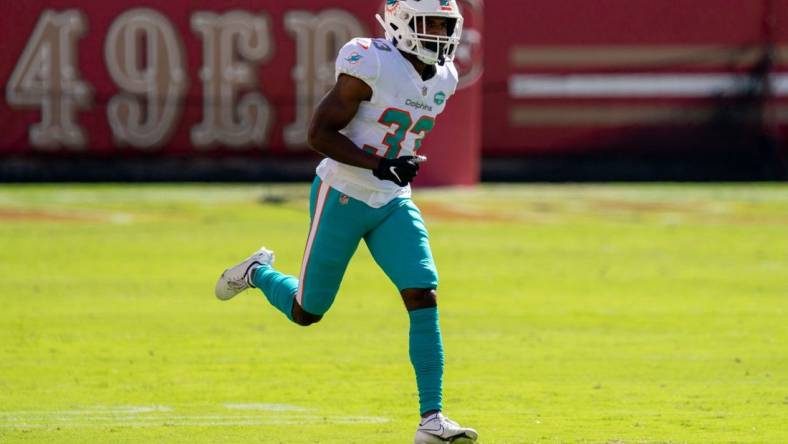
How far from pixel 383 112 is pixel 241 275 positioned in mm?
1651

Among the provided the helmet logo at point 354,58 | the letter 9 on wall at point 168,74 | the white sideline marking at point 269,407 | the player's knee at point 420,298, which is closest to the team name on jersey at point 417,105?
the helmet logo at point 354,58

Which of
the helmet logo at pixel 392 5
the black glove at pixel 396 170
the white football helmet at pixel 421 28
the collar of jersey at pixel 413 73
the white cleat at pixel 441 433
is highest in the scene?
the helmet logo at pixel 392 5

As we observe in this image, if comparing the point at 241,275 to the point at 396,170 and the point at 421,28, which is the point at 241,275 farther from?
the point at 421,28

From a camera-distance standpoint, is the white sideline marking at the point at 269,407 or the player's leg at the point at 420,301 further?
the white sideline marking at the point at 269,407

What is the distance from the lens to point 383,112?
7.03 metres

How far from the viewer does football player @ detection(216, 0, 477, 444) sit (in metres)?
6.80

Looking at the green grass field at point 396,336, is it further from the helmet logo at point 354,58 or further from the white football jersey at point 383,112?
the helmet logo at point 354,58

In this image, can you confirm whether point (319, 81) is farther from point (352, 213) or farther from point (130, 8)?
point (352, 213)

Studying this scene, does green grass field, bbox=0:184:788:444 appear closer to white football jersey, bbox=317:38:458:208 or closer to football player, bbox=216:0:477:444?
football player, bbox=216:0:477:444

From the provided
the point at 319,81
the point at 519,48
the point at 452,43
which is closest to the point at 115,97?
the point at 319,81

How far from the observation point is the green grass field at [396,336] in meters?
Result: 7.32

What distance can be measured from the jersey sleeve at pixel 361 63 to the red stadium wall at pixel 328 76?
16.1 m

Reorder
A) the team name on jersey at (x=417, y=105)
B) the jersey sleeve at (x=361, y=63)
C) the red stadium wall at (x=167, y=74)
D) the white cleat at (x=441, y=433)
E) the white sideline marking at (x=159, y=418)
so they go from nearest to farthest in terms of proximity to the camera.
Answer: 1. the white cleat at (x=441, y=433)
2. the jersey sleeve at (x=361, y=63)
3. the team name on jersey at (x=417, y=105)
4. the white sideline marking at (x=159, y=418)
5. the red stadium wall at (x=167, y=74)

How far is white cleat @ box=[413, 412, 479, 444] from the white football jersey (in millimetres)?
1107
